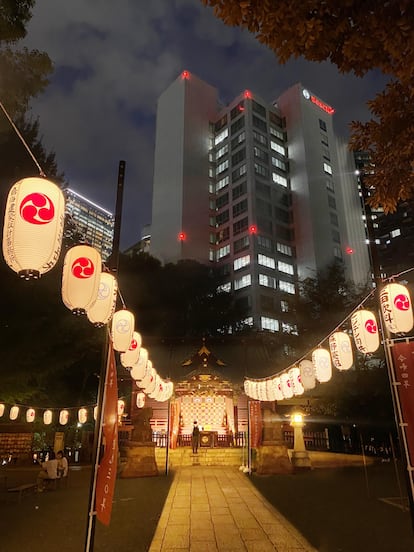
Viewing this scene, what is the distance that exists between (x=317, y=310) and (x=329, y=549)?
22517 millimetres

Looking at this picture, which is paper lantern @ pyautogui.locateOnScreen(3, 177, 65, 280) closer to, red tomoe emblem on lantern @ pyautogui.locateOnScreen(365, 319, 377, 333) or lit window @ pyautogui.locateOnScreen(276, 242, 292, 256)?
red tomoe emblem on lantern @ pyautogui.locateOnScreen(365, 319, 377, 333)

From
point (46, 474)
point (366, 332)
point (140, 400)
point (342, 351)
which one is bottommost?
point (46, 474)

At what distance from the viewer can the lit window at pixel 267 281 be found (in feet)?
197

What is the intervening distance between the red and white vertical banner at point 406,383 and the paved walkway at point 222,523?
9.40ft

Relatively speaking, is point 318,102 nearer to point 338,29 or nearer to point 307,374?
point 307,374

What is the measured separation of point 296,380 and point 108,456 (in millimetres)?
10547

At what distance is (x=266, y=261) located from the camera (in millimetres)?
61938

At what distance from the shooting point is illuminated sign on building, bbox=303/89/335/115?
72544mm

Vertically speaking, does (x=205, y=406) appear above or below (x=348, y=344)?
below

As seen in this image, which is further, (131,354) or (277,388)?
(277,388)

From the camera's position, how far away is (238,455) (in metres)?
22.8

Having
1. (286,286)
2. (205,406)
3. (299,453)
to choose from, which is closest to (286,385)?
(299,453)

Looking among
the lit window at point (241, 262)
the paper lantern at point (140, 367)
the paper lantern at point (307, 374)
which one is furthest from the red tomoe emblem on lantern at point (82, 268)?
the lit window at point (241, 262)

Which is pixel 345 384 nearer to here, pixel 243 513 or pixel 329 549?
pixel 243 513
